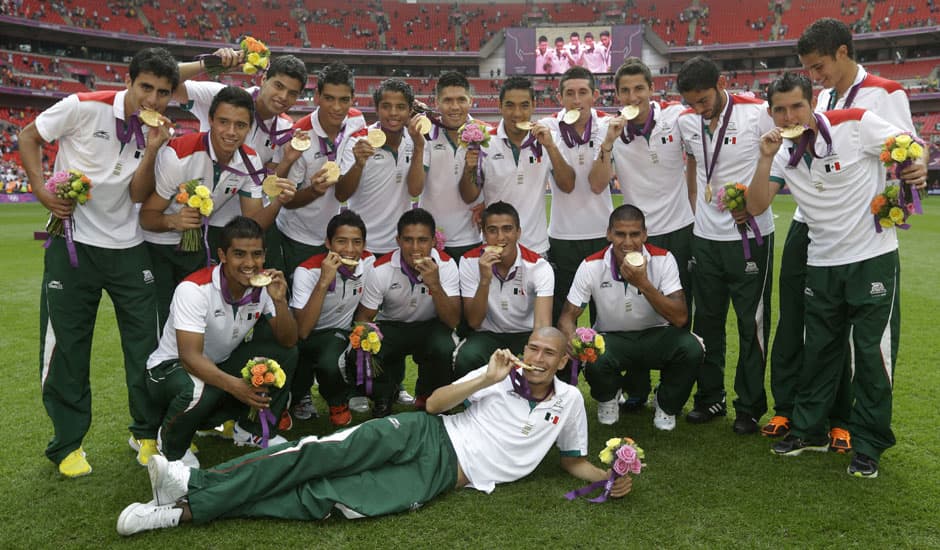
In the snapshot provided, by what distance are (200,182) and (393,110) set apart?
1.83m

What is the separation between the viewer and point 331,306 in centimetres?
606

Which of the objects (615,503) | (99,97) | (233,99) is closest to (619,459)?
(615,503)

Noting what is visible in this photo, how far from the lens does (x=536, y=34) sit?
55875mm

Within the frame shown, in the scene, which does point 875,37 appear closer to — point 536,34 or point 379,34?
point 536,34

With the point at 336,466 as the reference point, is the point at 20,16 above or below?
above

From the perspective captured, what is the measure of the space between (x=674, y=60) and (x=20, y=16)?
167ft

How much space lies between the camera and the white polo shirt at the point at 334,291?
19.5ft

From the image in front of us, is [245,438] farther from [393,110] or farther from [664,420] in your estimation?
[664,420]

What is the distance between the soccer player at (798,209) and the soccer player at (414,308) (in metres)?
2.75

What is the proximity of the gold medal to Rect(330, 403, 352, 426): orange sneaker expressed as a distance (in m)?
2.33

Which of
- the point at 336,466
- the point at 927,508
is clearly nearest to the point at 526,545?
the point at 336,466

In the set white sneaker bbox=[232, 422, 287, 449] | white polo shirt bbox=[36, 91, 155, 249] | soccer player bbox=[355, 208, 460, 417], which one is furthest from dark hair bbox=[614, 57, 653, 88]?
white sneaker bbox=[232, 422, 287, 449]

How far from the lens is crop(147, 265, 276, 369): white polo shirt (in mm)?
4836

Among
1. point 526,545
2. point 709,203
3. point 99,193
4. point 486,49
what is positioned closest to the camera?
point 526,545
